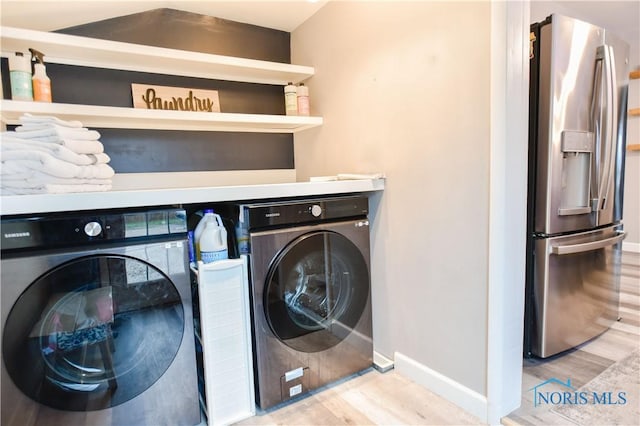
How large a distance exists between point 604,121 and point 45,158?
8.46ft

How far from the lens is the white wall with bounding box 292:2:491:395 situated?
1.40 meters

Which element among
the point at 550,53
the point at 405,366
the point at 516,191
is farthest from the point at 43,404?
the point at 550,53

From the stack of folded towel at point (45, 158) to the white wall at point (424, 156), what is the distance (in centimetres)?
131

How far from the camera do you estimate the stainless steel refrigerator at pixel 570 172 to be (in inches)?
67.7

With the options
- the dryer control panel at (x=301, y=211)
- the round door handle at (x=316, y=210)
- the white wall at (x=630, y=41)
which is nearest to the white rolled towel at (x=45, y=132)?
the dryer control panel at (x=301, y=211)

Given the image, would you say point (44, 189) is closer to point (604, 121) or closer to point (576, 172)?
point (576, 172)

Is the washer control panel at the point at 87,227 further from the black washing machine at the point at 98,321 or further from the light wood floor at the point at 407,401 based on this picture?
the light wood floor at the point at 407,401

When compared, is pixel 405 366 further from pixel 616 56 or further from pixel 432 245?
pixel 616 56

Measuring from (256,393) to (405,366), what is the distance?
2.45 feet

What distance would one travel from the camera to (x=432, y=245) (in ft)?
5.24

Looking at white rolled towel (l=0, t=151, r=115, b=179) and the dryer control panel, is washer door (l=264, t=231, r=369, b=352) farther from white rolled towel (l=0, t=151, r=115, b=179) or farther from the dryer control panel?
white rolled towel (l=0, t=151, r=115, b=179)

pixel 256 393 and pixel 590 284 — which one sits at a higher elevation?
pixel 590 284

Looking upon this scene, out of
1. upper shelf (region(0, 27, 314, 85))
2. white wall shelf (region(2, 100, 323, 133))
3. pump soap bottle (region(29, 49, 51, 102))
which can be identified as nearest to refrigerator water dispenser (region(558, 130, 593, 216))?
white wall shelf (region(2, 100, 323, 133))

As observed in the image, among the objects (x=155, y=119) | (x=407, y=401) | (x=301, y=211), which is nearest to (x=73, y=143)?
(x=155, y=119)
